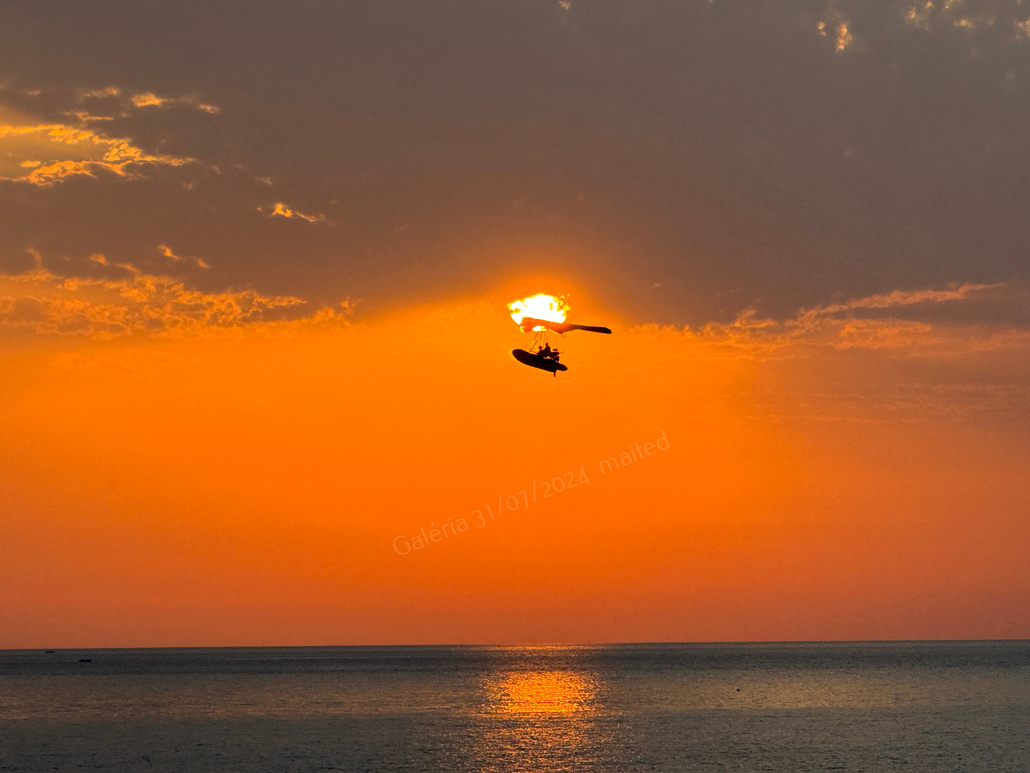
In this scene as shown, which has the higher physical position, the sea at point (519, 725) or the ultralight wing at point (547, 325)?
the ultralight wing at point (547, 325)

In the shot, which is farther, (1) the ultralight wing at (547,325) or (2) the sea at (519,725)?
(2) the sea at (519,725)

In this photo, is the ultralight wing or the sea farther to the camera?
the sea

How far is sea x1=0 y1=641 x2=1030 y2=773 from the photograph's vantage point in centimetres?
6238

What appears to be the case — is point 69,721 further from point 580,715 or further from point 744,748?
point 744,748

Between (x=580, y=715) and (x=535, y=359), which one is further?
(x=580, y=715)

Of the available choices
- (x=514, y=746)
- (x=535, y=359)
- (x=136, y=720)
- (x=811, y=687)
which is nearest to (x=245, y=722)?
(x=136, y=720)

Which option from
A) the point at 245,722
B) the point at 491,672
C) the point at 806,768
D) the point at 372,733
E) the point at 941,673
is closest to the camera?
the point at 806,768

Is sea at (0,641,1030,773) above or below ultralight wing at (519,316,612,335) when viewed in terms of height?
below

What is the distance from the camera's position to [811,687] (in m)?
130

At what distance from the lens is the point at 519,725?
82.5 metres

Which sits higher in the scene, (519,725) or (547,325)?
(547,325)

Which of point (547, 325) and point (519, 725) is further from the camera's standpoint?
point (519, 725)

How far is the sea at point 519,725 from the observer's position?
6238 cm

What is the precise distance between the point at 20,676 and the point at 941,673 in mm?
148549
